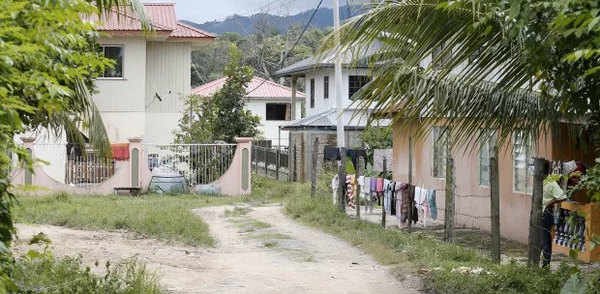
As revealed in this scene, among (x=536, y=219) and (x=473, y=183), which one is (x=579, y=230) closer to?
(x=536, y=219)

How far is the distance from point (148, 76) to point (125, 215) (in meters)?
13.3

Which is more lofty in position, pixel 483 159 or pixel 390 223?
pixel 483 159

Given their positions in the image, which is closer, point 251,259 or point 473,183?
point 251,259

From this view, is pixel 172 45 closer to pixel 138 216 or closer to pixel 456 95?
pixel 138 216

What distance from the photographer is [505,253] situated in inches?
608

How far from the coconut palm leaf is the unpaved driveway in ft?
10.5

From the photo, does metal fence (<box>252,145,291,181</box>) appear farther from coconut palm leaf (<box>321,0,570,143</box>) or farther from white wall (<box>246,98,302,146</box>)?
coconut palm leaf (<box>321,0,570,143</box>)

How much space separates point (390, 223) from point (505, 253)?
15.5 feet

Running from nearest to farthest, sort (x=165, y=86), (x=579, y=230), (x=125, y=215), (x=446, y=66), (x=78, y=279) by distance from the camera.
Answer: (x=446, y=66) < (x=78, y=279) < (x=579, y=230) < (x=125, y=215) < (x=165, y=86)

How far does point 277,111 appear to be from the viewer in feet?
177

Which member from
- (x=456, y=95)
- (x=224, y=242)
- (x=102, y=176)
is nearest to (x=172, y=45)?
(x=102, y=176)

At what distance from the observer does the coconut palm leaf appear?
802 centimetres

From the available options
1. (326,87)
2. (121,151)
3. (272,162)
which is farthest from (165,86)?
(326,87)

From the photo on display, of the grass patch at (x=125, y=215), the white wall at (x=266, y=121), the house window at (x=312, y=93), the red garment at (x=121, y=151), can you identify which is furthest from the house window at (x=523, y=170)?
the white wall at (x=266, y=121)
